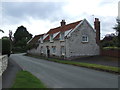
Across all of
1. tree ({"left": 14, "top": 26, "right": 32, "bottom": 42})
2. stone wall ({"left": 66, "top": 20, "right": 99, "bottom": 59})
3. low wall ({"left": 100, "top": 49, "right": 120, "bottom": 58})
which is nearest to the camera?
low wall ({"left": 100, "top": 49, "right": 120, "bottom": 58})

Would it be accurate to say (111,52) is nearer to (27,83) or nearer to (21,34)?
(27,83)

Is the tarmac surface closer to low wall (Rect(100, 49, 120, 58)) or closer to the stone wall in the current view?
the stone wall

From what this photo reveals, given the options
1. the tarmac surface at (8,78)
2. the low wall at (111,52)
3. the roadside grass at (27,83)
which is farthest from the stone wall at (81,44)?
the roadside grass at (27,83)

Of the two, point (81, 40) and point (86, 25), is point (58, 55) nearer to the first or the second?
point (81, 40)

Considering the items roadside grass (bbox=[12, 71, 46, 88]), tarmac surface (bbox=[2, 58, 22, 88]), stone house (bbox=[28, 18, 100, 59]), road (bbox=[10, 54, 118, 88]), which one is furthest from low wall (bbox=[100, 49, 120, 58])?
roadside grass (bbox=[12, 71, 46, 88])

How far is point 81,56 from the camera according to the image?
30.2 metres

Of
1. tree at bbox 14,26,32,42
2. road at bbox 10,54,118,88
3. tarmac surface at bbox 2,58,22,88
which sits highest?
tree at bbox 14,26,32,42

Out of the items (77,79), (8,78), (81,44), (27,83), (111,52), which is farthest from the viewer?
(81,44)

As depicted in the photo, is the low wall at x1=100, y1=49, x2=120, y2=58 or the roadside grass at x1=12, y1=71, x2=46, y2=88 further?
the low wall at x1=100, y1=49, x2=120, y2=58

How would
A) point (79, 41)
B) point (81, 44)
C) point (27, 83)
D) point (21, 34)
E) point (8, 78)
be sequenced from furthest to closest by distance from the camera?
point (21, 34) < point (81, 44) < point (79, 41) < point (8, 78) < point (27, 83)

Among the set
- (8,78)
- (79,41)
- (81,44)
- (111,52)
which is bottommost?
(8,78)

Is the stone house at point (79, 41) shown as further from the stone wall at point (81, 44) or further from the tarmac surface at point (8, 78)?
the tarmac surface at point (8, 78)

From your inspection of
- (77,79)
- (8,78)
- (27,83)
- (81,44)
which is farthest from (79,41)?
(27,83)

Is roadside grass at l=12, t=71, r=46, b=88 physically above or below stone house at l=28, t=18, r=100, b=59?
below
